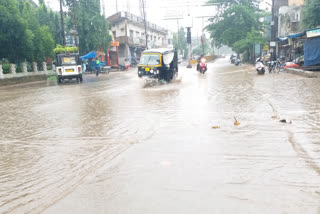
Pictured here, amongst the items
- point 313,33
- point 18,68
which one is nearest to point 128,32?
point 18,68

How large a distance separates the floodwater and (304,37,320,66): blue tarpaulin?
487 inches

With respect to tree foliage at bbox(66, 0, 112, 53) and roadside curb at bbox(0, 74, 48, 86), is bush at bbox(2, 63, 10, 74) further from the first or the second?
tree foliage at bbox(66, 0, 112, 53)

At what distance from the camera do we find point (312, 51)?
18.5 metres

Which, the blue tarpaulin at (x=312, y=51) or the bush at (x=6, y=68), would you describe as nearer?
the blue tarpaulin at (x=312, y=51)

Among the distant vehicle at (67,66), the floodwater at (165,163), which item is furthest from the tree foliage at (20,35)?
the floodwater at (165,163)

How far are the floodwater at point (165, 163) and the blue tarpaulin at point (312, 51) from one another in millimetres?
12370

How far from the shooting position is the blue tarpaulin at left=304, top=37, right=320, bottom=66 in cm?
1828

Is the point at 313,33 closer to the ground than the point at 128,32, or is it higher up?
closer to the ground

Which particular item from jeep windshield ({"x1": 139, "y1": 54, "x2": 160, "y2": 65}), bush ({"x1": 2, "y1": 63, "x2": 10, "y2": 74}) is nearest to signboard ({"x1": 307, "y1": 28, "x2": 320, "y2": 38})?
jeep windshield ({"x1": 139, "y1": 54, "x2": 160, "y2": 65})

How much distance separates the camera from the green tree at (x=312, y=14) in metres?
22.7

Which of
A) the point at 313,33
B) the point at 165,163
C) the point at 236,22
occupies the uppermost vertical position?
the point at 236,22

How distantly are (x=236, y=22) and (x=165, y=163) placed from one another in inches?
1528

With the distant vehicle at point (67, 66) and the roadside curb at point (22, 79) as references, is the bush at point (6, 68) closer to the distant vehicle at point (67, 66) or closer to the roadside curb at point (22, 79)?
the roadside curb at point (22, 79)

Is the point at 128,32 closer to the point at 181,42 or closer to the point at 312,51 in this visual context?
the point at 312,51
